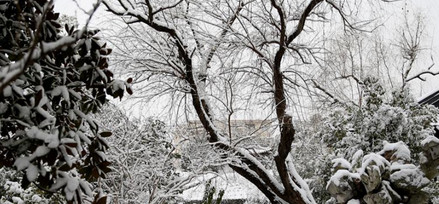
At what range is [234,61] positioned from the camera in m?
6.64

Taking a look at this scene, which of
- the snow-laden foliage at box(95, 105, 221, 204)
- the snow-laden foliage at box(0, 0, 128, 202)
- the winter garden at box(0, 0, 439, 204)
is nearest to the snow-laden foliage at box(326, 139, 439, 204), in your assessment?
the winter garden at box(0, 0, 439, 204)

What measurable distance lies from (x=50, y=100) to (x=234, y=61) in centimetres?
463

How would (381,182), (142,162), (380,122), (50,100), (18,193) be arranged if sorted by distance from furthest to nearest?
1. (18,193)
2. (380,122)
3. (142,162)
4. (381,182)
5. (50,100)

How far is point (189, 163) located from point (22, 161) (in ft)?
14.7

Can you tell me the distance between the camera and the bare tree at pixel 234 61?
6391 mm

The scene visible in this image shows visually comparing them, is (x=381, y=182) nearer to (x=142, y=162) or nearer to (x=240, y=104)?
(x=240, y=104)

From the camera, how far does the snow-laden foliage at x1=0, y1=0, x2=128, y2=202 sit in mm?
1836

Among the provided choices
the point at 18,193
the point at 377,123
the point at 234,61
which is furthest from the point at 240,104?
the point at 18,193

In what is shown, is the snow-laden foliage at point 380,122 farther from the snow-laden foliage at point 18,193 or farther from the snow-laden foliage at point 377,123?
the snow-laden foliage at point 18,193

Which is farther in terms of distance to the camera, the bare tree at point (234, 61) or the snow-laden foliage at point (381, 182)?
the bare tree at point (234, 61)

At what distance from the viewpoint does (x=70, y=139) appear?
6.29ft

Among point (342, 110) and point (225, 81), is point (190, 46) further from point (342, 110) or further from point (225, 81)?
point (342, 110)

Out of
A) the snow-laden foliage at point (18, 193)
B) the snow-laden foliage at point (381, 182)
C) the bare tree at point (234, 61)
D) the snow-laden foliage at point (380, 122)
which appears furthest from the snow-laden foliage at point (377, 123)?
the snow-laden foliage at point (18, 193)

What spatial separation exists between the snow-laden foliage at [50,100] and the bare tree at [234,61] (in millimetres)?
3910
